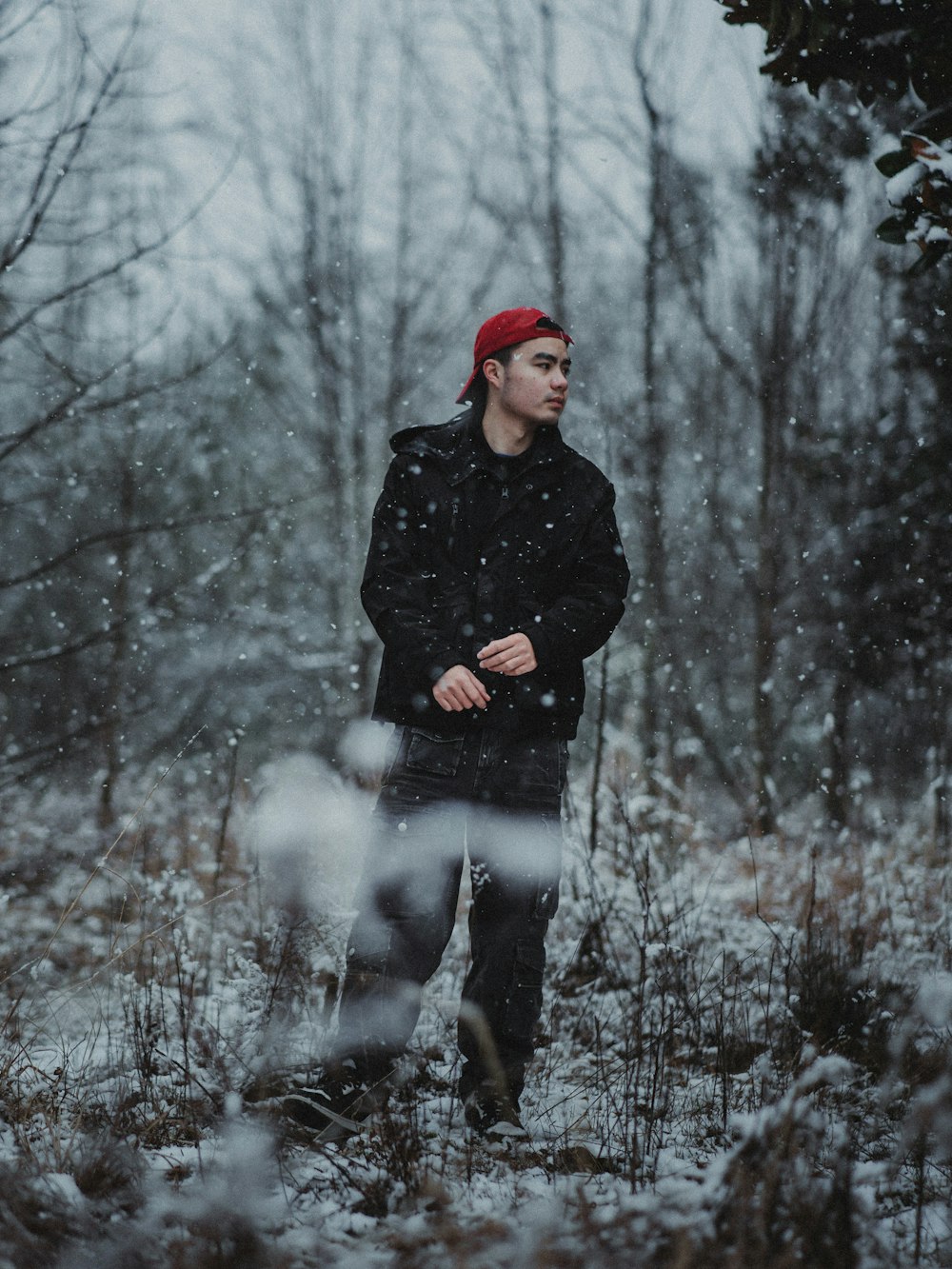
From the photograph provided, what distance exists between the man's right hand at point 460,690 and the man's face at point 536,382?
81cm

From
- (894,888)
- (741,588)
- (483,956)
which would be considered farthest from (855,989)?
(741,588)

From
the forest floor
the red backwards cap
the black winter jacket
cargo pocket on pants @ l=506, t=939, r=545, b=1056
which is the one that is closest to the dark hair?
the red backwards cap

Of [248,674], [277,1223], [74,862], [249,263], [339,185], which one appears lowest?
[74,862]

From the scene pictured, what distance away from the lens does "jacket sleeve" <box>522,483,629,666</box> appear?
2422 millimetres

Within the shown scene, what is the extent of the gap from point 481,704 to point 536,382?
37.9 inches

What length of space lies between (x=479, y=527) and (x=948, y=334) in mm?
5729

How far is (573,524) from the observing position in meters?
2.58

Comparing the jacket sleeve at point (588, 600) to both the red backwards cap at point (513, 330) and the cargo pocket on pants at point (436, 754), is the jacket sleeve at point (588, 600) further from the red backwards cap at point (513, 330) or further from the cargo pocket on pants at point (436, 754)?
the red backwards cap at point (513, 330)

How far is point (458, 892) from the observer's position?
245 centimetres

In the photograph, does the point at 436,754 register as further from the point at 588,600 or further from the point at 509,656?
the point at 588,600

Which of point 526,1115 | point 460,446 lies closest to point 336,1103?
point 526,1115

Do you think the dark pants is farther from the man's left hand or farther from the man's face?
the man's face

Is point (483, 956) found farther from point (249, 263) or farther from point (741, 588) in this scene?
point (249, 263)

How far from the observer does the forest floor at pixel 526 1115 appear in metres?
1.44
